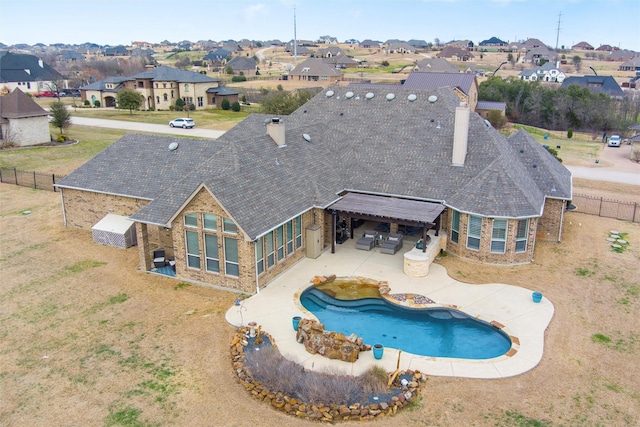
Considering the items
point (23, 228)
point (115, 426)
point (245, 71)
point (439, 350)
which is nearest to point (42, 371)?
point (115, 426)

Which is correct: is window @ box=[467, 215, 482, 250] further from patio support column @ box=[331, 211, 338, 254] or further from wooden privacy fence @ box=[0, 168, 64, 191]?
wooden privacy fence @ box=[0, 168, 64, 191]

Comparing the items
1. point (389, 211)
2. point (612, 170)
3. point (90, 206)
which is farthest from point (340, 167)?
point (612, 170)

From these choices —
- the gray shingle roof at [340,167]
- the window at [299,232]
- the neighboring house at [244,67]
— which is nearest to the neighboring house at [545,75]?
the neighboring house at [244,67]

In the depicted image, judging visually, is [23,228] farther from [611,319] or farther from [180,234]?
[611,319]

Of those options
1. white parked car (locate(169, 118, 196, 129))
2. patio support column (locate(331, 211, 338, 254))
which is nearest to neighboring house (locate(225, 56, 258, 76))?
white parked car (locate(169, 118, 196, 129))

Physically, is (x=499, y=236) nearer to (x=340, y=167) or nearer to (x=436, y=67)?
(x=340, y=167)

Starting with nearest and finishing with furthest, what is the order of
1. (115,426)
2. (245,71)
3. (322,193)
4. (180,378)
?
(115,426), (180,378), (322,193), (245,71)

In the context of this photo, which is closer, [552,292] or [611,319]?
[611,319]
